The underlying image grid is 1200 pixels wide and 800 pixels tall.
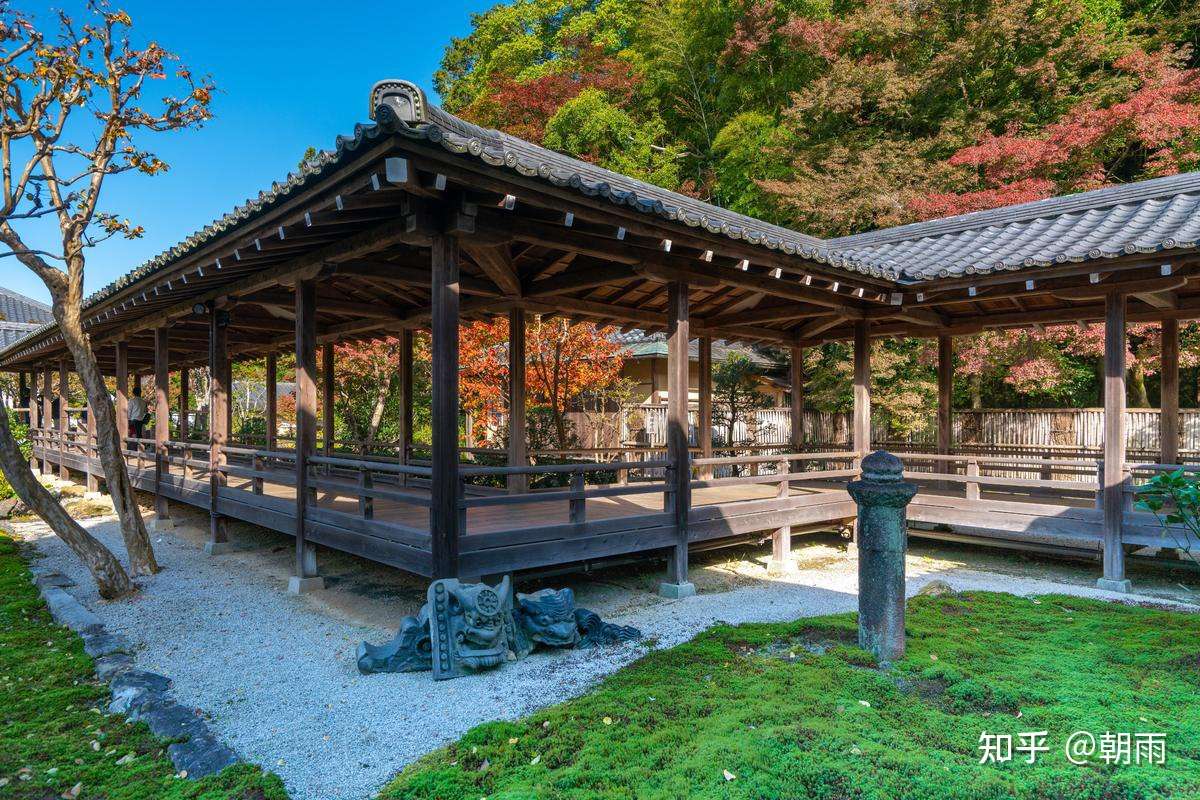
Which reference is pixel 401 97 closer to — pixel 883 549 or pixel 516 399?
pixel 883 549

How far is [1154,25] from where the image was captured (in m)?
17.3

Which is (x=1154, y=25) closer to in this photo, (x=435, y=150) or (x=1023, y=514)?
(x=1023, y=514)

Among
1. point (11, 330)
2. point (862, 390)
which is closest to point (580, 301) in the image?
point (862, 390)

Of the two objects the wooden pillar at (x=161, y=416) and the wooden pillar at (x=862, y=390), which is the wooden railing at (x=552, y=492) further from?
the wooden pillar at (x=161, y=416)

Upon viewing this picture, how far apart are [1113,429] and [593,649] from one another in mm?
5742

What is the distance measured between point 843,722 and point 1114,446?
5431 mm

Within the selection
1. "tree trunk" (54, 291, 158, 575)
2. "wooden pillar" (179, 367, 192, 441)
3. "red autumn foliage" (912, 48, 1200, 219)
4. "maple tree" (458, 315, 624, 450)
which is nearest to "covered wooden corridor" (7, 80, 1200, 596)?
"wooden pillar" (179, 367, 192, 441)

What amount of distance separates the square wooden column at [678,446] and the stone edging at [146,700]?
157 inches

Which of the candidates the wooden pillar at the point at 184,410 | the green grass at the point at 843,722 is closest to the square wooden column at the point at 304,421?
the green grass at the point at 843,722

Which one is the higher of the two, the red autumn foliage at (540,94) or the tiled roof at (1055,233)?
the red autumn foliage at (540,94)

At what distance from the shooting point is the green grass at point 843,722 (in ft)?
9.02

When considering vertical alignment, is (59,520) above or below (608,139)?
below

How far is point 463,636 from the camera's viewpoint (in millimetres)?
4430

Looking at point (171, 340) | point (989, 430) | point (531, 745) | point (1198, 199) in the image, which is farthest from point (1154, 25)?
point (171, 340)
